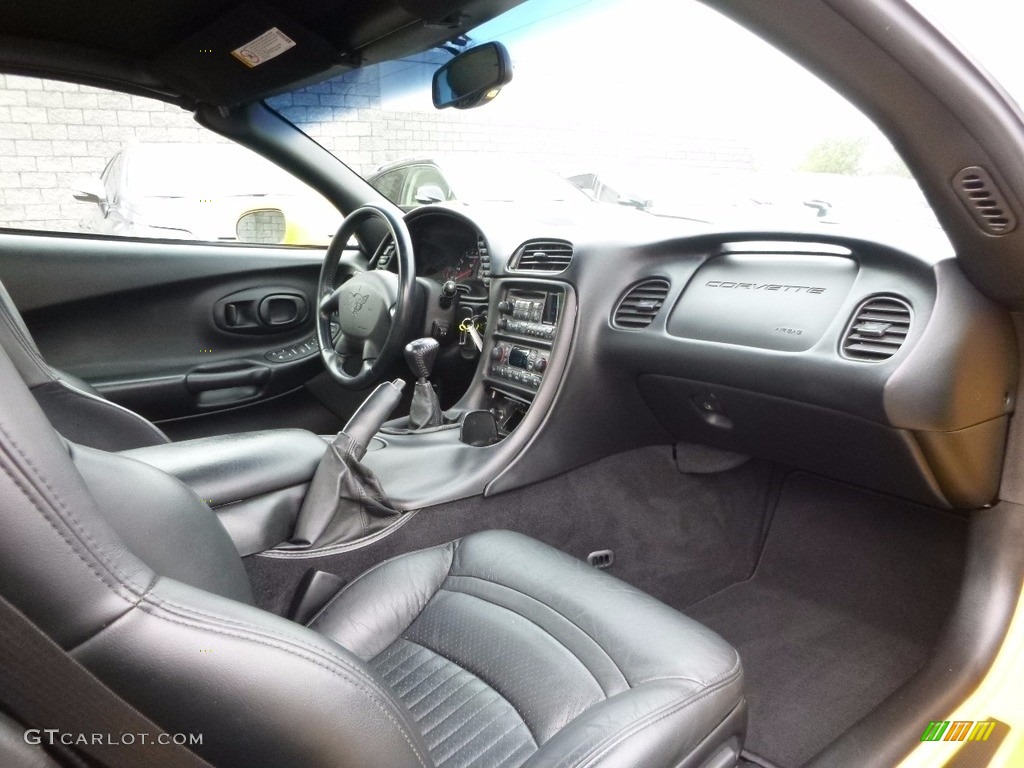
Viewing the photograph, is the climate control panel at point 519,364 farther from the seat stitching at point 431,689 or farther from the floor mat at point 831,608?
the seat stitching at point 431,689

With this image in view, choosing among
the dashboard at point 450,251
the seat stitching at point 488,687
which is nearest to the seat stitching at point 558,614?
the seat stitching at point 488,687

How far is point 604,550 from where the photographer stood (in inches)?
75.4

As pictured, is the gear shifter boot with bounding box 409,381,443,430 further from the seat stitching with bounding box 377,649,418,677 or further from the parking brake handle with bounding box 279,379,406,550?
the seat stitching with bounding box 377,649,418,677

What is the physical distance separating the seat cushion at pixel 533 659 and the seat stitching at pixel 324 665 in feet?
0.75

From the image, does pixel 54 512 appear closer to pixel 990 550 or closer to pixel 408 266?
pixel 990 550

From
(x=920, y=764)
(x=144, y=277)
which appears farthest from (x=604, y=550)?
(x=144, y=277)

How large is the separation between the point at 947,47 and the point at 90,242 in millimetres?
2339

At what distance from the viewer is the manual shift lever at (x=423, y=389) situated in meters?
1.95

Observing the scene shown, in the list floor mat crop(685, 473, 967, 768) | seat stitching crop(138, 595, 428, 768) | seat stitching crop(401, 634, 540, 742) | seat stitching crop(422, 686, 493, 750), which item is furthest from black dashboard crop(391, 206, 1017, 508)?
seat stitching crop(138, 595, 428, 768)

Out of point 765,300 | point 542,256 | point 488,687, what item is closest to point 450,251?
point 542,256

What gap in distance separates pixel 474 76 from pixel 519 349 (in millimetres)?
691

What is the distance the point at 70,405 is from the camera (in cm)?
151

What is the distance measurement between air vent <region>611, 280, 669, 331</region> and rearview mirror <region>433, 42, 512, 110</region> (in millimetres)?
600

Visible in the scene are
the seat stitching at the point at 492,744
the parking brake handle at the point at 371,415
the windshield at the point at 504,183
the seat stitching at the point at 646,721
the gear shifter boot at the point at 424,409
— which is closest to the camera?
the seat stitching at the point at 646,721
